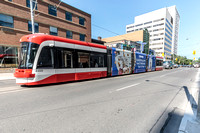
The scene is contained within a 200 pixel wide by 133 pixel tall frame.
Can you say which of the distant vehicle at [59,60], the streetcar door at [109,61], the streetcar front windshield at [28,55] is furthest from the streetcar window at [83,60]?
the streetcar front windshield at [28,55]

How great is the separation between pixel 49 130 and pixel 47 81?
15.4 ft

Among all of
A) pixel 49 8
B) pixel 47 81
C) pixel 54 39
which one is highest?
pixel 49 8

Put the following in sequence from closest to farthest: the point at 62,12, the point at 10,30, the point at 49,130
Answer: the point at 49,130
the point at 10,30
the point at 62,12

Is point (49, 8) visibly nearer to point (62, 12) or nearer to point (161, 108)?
point (62, 12)

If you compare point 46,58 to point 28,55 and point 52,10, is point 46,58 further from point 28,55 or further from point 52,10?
point 52,10

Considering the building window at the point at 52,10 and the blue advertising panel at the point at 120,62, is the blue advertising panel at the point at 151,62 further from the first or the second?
the building window at the point at 52,10

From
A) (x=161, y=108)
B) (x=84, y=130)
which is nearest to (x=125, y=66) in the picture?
(x=161, y=108)

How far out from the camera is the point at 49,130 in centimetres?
228

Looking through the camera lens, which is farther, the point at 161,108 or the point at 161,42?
the point at 161,42

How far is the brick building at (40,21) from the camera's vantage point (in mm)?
13750

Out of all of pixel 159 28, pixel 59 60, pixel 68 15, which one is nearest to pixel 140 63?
pixel 59 60

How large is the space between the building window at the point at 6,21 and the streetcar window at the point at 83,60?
14.5m

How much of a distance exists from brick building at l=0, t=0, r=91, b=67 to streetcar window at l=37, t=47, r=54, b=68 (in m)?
7.46

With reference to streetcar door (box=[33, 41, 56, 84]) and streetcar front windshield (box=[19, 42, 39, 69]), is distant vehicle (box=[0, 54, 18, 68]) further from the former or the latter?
streetcar door (box=[33, 41, 56, 84])
